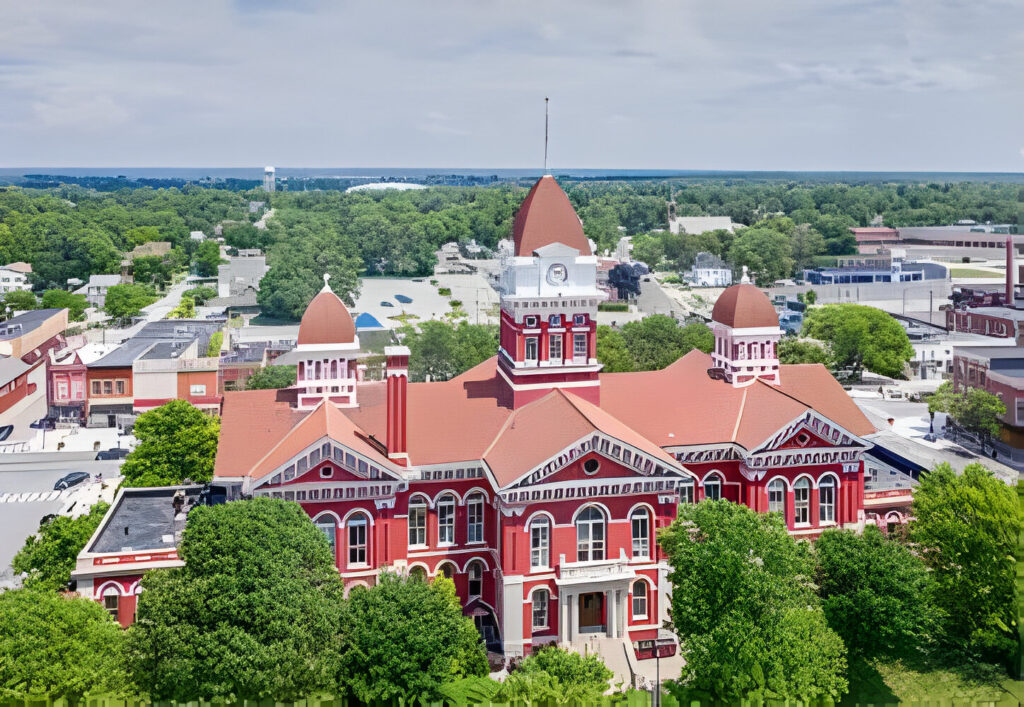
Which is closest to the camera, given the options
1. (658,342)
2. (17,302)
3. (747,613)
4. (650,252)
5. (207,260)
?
(747,613)

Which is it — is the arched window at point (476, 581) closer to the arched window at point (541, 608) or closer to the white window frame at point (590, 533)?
the arched window at point (541, 608)

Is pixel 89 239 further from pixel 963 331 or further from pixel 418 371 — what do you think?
pixel 963 331

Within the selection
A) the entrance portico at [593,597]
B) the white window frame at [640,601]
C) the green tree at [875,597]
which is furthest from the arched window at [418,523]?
the green tree at [875,597]

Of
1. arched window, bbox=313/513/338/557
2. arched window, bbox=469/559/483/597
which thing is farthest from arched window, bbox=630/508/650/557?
arched window, bbox=313/513/338/557

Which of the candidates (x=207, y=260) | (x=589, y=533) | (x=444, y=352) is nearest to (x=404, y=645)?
(x=589, y=533)

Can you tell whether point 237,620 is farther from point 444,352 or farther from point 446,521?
point 444,352

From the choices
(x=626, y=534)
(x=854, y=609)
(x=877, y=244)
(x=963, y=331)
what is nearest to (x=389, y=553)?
(x=626, y=534)
